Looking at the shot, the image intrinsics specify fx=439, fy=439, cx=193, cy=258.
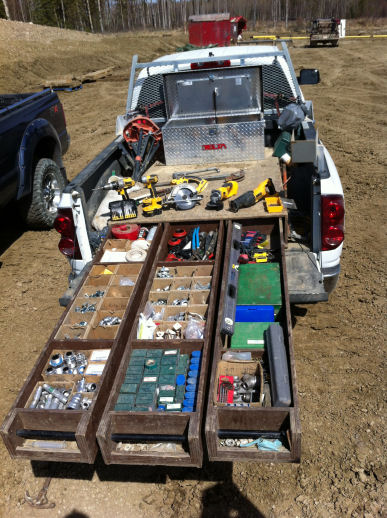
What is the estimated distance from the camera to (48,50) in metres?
24.3

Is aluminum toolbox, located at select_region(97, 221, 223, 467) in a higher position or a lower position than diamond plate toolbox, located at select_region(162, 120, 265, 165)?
lower

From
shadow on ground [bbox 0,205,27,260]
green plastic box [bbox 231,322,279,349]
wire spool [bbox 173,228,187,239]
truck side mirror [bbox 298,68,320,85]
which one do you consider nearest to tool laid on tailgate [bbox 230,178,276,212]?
wire spool [bbox 173,228,187,239]

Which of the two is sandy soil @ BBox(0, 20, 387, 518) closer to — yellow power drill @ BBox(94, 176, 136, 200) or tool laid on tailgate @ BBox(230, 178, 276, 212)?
tool laid on tailgate @ BBox(230, 178, 276, 212)

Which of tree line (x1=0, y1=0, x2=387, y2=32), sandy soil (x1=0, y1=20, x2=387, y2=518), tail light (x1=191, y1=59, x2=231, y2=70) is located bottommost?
sandy soil (x1=0, y1=20, x2=387, y2=518)

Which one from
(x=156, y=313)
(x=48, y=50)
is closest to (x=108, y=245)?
(x=156, y=313)

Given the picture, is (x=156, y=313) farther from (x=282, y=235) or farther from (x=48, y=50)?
(x=48, y=50)

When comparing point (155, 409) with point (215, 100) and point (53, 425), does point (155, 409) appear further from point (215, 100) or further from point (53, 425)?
point (215, 100)

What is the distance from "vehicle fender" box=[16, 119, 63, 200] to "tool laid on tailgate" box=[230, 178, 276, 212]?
340 cm

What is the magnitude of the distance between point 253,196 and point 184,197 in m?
0.69

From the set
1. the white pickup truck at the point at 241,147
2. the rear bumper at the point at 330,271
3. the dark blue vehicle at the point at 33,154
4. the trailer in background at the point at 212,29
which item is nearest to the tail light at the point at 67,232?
the white pickup truck at the point at 241,147

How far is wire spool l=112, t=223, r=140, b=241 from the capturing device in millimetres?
4125

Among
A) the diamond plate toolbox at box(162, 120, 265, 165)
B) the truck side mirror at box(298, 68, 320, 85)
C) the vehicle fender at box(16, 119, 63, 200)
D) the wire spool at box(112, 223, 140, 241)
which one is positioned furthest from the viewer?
the vehicle fender at box(16, 119, 63, 200)

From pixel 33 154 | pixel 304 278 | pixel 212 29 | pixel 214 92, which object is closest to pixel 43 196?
pixel 33 154

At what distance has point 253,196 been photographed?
4176 millimetres
